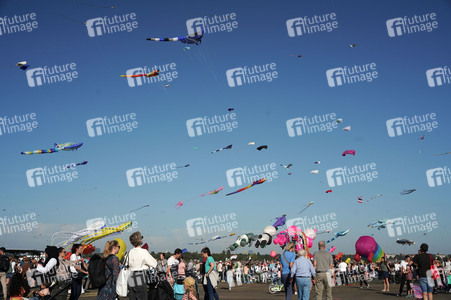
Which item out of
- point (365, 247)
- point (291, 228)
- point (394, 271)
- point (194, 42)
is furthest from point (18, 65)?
point (394, 271)

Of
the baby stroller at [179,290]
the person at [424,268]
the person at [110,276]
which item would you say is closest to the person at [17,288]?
the person at [110,276]

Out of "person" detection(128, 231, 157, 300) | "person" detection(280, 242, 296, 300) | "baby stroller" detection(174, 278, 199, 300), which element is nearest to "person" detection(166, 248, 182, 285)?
"baby stroller" detection(174, 278, 199, 300)

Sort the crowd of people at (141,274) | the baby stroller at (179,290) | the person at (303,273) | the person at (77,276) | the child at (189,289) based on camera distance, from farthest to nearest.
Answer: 1. the baby stroller at (179,290)
2. the person at (303,273)
3. the person at (77,276)
4. the child at (189,289)
5. the crowd of people at (141,274)

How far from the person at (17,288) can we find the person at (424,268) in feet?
30.4

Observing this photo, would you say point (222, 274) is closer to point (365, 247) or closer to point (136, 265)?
point (365, 247)

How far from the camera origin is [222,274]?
36.5 meters

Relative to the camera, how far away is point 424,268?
11.1 m

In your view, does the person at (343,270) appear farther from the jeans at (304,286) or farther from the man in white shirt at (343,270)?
the jeans at (304,286)

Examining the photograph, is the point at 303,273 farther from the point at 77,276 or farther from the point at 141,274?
the point at 77,276

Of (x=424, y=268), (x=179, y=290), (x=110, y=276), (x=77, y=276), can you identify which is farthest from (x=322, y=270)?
(x=77, y=276)

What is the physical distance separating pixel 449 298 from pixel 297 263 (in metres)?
8.34

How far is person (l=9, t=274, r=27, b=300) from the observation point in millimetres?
8663

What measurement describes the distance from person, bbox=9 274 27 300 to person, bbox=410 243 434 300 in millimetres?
9258

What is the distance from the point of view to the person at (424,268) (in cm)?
1105
